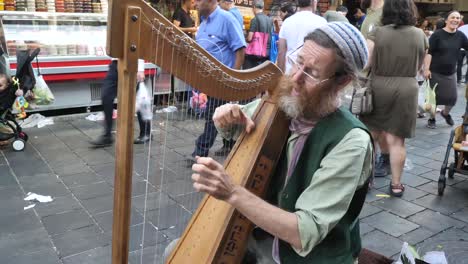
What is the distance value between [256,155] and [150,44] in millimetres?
550

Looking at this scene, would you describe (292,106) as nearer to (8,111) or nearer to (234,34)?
(234,34)

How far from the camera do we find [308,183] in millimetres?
1362

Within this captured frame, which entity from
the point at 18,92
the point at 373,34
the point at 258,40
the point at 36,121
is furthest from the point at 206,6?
the point at 36,121

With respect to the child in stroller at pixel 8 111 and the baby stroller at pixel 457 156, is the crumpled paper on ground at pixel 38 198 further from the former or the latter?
the baby stroller at pixel 457 156

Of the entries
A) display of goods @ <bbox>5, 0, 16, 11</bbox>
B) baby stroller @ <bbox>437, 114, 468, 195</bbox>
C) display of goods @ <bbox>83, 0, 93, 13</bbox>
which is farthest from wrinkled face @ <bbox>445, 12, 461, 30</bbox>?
display of goods @ <bbox>5, 0, 16, 11</bbox>

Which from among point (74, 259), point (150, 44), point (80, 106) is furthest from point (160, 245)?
point (80, 106)

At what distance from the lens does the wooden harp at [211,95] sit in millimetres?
1123

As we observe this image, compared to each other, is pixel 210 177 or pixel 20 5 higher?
pixel 210 177

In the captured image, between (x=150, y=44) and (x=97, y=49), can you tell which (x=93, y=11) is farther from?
(x=150, y=44)

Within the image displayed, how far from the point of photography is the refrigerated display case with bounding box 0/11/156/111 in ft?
17.7

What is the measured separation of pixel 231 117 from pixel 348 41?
1.62ft

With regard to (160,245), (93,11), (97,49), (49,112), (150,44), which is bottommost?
(49,112)

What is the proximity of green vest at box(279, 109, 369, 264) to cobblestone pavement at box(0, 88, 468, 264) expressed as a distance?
1016 millimetres

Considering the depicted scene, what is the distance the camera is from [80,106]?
598 cm
